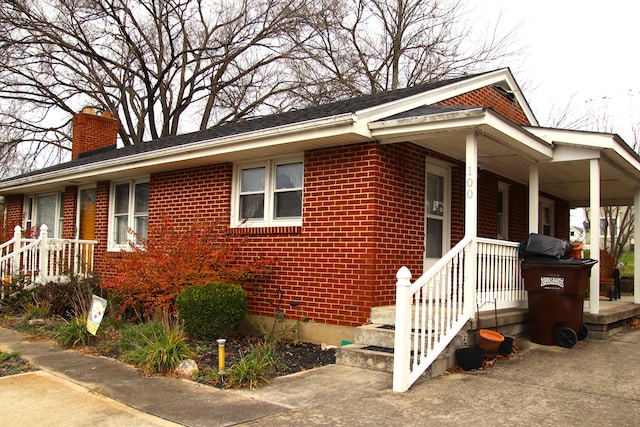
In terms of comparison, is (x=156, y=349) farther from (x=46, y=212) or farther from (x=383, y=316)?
(x=46, y=212)

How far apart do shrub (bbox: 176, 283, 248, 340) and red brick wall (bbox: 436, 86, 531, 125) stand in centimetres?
467

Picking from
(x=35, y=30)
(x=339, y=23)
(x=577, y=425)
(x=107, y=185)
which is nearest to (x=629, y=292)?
(x=577, y=425)

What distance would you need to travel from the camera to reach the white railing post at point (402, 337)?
17.7 ft

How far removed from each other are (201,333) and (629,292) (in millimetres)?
12705

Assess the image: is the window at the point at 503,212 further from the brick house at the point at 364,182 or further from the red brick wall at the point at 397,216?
the red brick wall at the point at 397,216

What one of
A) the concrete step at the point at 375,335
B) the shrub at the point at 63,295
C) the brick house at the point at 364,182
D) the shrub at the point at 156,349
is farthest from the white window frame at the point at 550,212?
the shrub at the point at 63,295

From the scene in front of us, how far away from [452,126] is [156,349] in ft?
14.5

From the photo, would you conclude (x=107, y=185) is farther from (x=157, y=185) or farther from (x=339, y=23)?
(x=339, y=23)

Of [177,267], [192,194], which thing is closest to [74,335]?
[177,267]

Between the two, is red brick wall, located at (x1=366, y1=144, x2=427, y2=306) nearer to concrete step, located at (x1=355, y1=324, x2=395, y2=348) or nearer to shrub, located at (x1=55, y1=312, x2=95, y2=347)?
concrete step, located at (x1=355, y1=324, x2=395, y2=348)

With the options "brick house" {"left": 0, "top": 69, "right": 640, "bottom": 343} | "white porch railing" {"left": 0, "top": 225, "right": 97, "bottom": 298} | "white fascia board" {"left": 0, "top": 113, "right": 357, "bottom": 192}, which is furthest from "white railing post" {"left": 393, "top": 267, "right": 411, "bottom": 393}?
"white porch railing" {"left": 0, "top": 225, "right": 97, "bottom": 298}

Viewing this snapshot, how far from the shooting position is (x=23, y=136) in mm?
25500

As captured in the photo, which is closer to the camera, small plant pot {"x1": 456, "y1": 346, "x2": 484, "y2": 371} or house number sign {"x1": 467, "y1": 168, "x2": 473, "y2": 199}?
small plant pot {"x1": 456, "y1": 346, "x2": 484, "y2": 371}

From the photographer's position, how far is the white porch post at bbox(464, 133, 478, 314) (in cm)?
670
